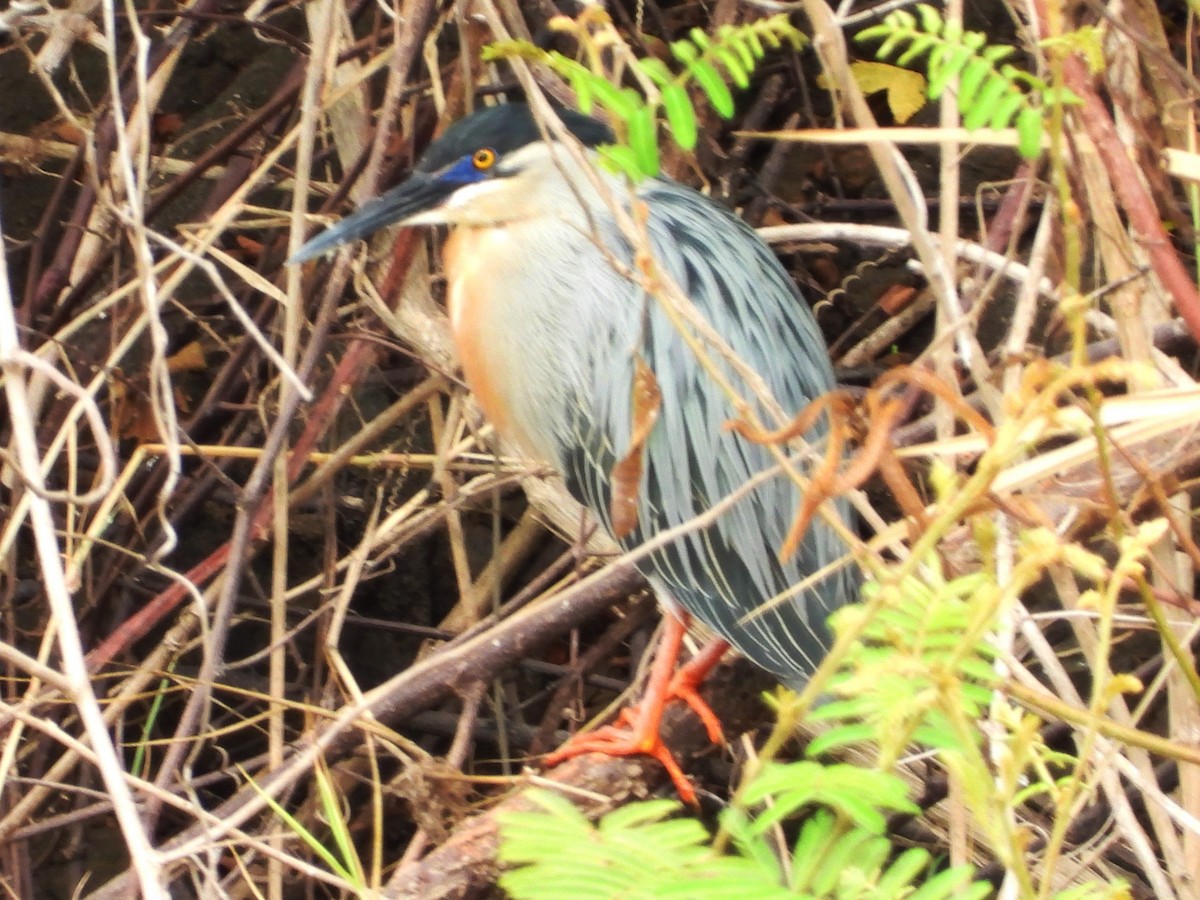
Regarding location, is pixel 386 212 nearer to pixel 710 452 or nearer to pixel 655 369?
pixel 655 369

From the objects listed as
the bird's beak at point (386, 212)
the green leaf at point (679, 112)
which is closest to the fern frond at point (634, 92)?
the green leaf at point (679, 112)

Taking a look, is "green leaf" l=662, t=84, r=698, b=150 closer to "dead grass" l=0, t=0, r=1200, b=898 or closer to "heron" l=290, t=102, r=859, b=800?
"dead grass" l=0, t=0, r=1200, b=898

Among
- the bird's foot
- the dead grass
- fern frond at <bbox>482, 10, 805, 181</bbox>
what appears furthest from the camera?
Result: the bird's foot

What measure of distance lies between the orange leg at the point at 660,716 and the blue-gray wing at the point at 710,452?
74 mm

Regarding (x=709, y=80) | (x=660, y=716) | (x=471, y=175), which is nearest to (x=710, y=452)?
(x=660, y=716)

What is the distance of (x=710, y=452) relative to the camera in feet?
5.03

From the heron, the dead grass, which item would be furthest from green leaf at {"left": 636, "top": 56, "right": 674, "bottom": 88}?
the heron

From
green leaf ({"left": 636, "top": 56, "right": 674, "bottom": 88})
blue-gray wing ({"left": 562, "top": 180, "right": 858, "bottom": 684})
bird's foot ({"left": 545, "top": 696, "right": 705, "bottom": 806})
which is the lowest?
bird's foot ({"left": 545, "top": 696, "right": 705, "bottom": 806})

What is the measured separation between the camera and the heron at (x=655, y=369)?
1507 millimetres

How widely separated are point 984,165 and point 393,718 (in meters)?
1.29

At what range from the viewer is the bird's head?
1490 millimetres

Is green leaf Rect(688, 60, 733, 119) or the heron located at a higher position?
green leaf Rect(688, 60, 733, 119)

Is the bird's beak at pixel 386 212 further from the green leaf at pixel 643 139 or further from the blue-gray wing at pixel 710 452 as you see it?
the green leaf at pixel 643 139

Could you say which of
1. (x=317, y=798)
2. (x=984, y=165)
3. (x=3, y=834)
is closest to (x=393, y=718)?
(x=317, y=798)
